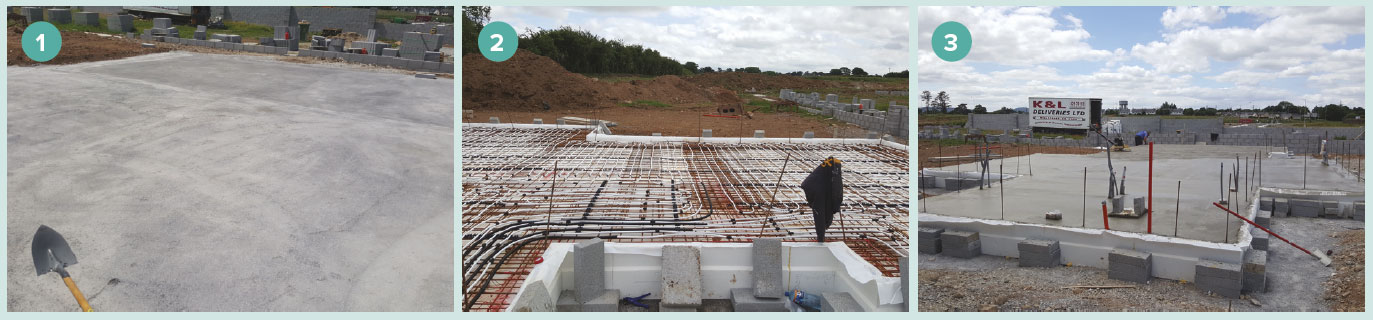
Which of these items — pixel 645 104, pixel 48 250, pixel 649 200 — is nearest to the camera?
pixel 48 250

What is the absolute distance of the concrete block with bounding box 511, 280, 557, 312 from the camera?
11.8 feet

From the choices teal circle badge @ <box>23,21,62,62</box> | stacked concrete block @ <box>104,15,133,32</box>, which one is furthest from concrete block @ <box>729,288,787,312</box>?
stacked concrete block @ <box>104,15,133,32</box>

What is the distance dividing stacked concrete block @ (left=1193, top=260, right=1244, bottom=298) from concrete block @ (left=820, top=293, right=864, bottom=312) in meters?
3.14

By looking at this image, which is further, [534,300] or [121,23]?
[121,23]

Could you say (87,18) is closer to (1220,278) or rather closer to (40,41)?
(40,41)

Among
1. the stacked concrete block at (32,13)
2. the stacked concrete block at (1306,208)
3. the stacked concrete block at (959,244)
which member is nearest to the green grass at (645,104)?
the stacked concrete block at (32,13)

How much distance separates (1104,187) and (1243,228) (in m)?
4.17

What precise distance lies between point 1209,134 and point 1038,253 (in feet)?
93.5

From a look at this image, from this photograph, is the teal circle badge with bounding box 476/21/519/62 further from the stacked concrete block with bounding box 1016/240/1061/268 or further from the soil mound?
the soil mound

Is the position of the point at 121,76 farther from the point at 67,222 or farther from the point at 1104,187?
the point at 1104,187

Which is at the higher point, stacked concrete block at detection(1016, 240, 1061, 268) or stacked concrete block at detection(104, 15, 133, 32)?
stacked concrete block at detection(104, 15, 133, 32)

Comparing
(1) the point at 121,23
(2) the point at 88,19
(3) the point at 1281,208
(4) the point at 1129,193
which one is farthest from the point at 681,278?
(2) the point at 88,19

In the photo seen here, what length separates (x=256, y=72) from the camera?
47.9ft

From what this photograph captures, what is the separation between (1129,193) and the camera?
1045 centimetres
